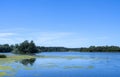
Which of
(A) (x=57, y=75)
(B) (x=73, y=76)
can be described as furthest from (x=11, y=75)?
(B) (x=73, y=76)

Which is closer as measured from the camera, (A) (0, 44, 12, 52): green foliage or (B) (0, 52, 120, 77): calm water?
(B) (0, 52, 120, 77): calm water

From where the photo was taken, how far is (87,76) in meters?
29.5

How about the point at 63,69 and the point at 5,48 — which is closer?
the point at 63,69

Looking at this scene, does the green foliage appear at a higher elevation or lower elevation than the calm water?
higher

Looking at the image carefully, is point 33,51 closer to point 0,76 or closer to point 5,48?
point 5,48

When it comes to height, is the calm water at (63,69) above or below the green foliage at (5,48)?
below

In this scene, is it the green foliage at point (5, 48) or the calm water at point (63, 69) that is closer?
the calm water at point (63, 69)

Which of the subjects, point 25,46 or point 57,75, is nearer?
point 57,75

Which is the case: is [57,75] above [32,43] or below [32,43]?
below

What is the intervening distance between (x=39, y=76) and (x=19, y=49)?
105167mm

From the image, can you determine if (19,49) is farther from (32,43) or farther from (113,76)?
(113,76)

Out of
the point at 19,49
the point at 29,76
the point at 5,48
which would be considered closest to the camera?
the point at 29,76

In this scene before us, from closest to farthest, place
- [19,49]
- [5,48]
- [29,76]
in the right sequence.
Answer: [29,76] < [19,49] < [5,48]

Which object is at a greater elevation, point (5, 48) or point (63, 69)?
point (5, 48)
